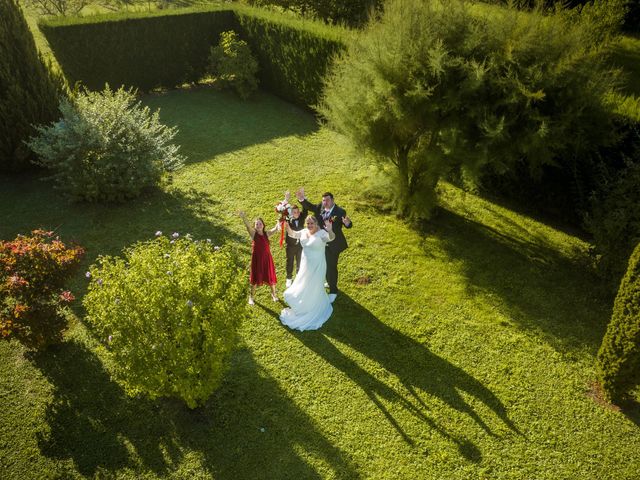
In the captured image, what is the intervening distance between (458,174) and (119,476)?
9.71 metres

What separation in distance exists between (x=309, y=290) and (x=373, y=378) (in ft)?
6.66

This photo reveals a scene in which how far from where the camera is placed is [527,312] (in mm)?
9352

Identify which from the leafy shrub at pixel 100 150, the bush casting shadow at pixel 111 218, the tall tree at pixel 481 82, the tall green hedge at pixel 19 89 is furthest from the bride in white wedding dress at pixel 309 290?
the tall green hedge at pixel 19 89

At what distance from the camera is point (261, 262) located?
8664mm

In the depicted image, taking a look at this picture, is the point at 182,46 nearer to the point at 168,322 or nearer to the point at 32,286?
the point at 32,286

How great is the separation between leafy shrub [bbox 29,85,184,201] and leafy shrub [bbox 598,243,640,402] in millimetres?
10958

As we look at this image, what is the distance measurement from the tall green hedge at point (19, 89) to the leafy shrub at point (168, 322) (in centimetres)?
820

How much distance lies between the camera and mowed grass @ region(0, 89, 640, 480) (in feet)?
21.8

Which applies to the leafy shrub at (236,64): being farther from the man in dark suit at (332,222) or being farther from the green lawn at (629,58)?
the green lawn at (629,58)

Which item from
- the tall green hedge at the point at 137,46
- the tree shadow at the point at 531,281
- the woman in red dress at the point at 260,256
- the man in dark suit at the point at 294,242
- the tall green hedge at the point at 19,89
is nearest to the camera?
the woman in red dress at the point at 260,256

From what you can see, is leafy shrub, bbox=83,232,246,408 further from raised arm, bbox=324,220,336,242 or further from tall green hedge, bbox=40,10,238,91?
tall green hedge, bbox=40,10,238,91

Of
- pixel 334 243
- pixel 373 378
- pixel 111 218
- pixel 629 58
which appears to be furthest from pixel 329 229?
pixel 629 58

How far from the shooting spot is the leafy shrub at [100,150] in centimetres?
1145

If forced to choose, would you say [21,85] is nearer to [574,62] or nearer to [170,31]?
[170,31]
